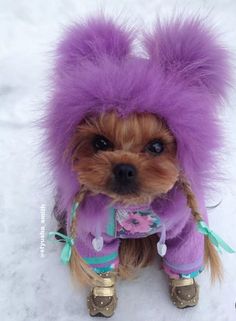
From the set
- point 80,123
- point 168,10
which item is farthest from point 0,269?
point 168,10

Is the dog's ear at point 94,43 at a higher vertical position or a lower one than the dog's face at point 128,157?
higher

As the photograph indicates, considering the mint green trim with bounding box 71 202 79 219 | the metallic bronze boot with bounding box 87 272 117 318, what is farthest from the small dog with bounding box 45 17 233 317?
the metallic bronze boot with bounding box 87 272 117 318

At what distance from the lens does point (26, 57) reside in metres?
1.75

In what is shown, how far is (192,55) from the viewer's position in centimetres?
89

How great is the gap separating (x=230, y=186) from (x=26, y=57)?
823 millimetres

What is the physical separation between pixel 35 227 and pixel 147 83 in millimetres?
615

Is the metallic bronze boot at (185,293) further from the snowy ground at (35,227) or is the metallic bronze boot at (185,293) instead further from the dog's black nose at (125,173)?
the dog's black nose at (125,173)

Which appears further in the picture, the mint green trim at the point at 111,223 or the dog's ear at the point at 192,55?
the mint green trim at the point at 111,223

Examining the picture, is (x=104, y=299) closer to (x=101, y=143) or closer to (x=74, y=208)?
(x=74, y=208)

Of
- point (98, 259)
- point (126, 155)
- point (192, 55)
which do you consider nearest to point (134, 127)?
point (126, 155)

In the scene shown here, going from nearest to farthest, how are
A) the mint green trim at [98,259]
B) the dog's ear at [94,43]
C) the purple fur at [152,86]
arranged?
the purple fur at [152,86] < the dog's ear at [94,43] < the mint green trim at [98,259]

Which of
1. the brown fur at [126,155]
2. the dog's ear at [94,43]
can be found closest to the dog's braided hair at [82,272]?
the brown fur at [126,155]

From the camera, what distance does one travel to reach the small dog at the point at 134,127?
0.83m

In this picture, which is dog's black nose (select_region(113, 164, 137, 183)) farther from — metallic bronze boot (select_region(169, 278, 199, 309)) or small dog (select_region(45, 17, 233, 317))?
metallic bronze boot (select_region(169, 278, 199, 309))
